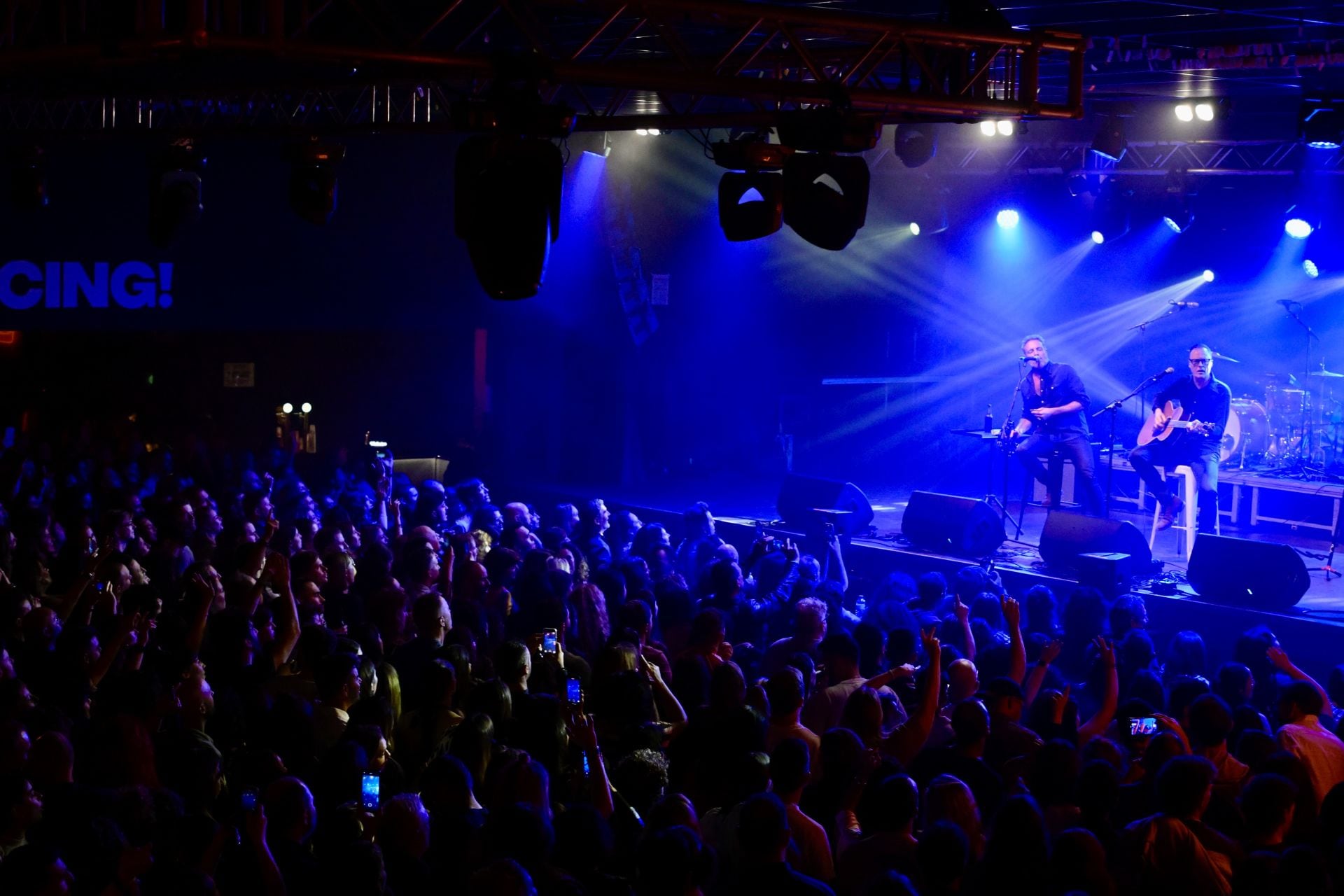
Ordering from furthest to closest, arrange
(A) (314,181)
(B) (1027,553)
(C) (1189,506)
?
(C) (1189,506) < (B) (1027,553) < (A) (314,181)

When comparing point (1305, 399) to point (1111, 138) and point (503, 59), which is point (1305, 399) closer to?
point (1111, 138)

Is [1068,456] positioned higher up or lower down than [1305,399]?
lower down

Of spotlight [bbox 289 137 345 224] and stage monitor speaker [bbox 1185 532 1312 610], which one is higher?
spotlight [bbox 289 137 345 224]

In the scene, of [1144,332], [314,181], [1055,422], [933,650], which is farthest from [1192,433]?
[314,181]

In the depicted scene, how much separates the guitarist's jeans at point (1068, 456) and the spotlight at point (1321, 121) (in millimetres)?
3580

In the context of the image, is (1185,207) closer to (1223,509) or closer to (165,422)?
(1223,509)

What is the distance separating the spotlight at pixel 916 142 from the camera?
11367 millimetres

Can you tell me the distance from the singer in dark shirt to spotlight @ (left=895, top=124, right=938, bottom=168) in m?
1.89

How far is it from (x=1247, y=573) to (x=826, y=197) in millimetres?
4487

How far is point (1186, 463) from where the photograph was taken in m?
10.8

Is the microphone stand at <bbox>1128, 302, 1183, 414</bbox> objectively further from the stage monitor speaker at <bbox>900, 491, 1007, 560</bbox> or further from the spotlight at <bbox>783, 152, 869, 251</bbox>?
the spotlight at <bbox>783, 152, 869, 251</bbox>

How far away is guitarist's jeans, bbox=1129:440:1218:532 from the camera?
1076 cm

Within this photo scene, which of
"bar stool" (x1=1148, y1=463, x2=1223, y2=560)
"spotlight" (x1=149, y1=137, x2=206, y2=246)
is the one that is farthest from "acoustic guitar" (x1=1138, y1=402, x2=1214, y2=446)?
"spotlight" (x1=149, y1=137, x2=206, y2=246)

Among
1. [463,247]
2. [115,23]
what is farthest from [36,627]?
[463,247]
